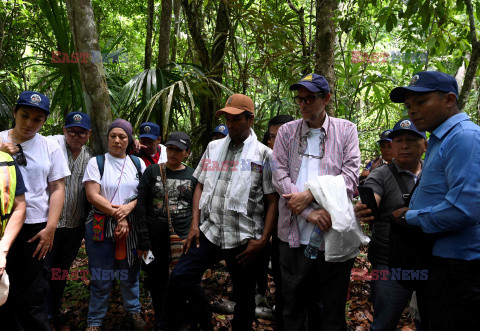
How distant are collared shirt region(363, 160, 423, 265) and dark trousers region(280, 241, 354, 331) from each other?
1.36ft

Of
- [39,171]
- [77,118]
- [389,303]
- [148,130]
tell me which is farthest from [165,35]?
[389,303]

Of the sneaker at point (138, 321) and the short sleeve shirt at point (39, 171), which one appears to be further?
the sneaker at point (138, 321)

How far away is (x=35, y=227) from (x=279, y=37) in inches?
155

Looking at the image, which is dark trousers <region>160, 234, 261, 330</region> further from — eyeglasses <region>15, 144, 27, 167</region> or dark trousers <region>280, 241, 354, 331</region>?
eyeglasses <region>15, 144, 27, 167</region>

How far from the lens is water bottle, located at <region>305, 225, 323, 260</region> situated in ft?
8.27

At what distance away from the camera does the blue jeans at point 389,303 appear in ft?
8.33

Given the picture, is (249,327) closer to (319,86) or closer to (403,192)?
(403,192)

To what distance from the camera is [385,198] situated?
2.83 metres

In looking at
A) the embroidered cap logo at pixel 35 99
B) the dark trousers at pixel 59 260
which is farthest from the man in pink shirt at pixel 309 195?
the dark trousers at pixel 59 260

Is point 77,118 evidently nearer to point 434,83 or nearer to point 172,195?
point 172,195

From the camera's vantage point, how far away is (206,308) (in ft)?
10.1

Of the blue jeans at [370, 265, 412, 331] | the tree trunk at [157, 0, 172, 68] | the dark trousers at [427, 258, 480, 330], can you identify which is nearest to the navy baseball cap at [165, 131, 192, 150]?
the blue jeans at [370, 265, 412, 331]

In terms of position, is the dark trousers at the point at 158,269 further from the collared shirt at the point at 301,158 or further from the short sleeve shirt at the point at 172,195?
the collared shirt at the point at 301,158

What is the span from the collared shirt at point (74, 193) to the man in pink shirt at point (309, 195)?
6.62 ft
